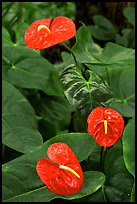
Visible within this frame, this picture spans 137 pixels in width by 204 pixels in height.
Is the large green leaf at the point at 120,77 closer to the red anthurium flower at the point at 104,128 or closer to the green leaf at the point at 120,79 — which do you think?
the green leaf at the point at 120,79

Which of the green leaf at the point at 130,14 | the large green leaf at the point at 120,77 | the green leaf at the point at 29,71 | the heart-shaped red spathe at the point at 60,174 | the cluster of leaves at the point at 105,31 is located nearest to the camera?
the heart-shaped red spathe at the point at 60,174

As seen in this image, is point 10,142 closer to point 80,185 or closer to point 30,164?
point 30,164

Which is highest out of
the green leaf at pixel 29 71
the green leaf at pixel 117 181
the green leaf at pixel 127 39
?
the green leaf at pixel 29 71

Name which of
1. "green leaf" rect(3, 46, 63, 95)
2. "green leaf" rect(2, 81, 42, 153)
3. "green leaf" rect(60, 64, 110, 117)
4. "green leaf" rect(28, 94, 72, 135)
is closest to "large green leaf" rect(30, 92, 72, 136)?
"green leaf" rect(28, 94, 72, 135)

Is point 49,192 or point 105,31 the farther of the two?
point 105,31

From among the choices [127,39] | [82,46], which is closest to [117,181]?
[82,46]

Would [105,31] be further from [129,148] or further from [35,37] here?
[129,148]

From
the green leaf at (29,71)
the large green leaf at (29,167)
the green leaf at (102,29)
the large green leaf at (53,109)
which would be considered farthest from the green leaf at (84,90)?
the green leaf at (102,29)
